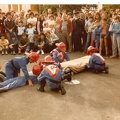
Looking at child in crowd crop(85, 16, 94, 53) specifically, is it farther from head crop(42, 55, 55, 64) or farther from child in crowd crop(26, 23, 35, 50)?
head crop(42, 55, 55, 64)

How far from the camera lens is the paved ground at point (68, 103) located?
5.05 metres

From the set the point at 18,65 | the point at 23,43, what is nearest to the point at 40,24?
the point at 23,43

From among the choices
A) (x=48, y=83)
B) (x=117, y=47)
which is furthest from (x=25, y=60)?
(x=117, y=47)

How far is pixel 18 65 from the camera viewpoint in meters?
6.87

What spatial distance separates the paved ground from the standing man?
1.60 ft

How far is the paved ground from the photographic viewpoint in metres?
5.05

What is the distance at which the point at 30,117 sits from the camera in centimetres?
496

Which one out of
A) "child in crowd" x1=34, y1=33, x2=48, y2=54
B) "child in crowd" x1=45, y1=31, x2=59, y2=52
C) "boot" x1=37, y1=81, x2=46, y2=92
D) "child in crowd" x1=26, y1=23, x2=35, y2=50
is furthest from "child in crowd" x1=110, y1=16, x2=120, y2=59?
"boot" x1=37, y1=81, x2=46, y2=92

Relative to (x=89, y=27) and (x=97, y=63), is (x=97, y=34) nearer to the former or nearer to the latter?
(x=89, y=27)

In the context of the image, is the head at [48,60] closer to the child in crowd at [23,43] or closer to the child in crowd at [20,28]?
the child in crowd at [23,43]

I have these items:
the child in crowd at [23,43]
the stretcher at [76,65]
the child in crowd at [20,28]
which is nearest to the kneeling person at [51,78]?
the stretcher at [76,65]

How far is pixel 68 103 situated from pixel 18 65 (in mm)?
1824

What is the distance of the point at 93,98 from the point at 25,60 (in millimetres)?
1810

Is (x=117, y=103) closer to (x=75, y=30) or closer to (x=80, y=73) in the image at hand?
(x=80, y=73)
